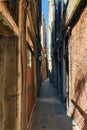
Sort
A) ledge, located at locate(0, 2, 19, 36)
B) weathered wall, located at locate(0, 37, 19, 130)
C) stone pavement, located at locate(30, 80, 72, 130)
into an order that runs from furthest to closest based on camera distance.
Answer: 1. stone pavement, located at locate(30, 80, 72, 130)
2. weathered wall, located at locate(0, 37, 19, 130)
3. ledge, located at locate(0, 2, 19, 36)

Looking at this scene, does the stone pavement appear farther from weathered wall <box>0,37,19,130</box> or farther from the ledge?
the ledge

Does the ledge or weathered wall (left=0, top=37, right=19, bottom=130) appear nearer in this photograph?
the ledge

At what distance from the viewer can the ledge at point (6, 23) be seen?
4.06 m

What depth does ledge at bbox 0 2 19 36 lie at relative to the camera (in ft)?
13.3

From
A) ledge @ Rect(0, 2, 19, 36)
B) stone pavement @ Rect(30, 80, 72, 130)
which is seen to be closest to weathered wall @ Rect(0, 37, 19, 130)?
ledge @ Rect(0, 2, 19, 36)

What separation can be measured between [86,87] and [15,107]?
2429mm

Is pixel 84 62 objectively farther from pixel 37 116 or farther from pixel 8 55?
pixel 37 116

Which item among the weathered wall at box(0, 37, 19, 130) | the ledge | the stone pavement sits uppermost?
the ledge

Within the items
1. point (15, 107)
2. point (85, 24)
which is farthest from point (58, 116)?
point (15, 107)

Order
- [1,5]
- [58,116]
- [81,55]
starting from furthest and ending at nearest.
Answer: [58,116] → [81,55] → [1,5]

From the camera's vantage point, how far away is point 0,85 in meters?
5.47

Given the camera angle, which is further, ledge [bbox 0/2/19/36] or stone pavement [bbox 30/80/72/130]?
stone pavement [bbox 30/80/72/130]

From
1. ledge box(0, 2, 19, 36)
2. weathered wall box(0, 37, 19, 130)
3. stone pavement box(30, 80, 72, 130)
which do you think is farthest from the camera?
stone pavement box(30, 80, 72, 130)

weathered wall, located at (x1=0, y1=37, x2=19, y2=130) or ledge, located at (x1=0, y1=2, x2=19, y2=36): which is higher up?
ledge, located at (x1=0, y1=2, x2=19, y2=36)
